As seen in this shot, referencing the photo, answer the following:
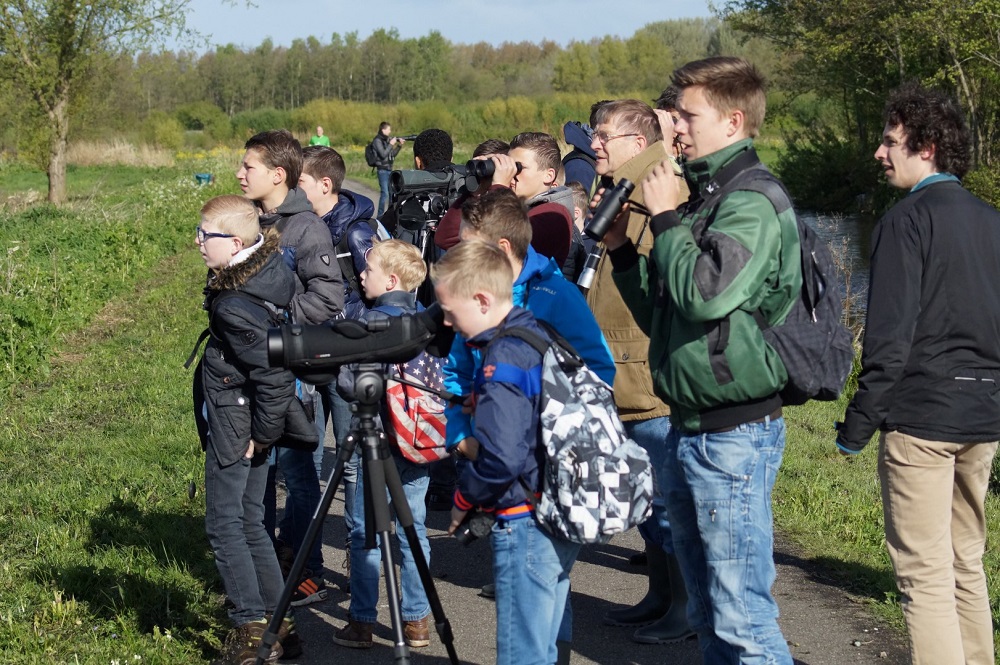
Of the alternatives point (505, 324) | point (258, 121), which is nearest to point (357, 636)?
point (505, 324)

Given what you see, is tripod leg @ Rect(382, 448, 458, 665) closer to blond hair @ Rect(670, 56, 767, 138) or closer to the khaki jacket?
the khaki jacket

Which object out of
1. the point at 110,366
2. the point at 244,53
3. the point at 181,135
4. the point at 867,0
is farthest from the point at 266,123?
the point at 110,366

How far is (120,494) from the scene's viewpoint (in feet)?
20.4

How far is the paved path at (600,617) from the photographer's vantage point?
430 centimetres

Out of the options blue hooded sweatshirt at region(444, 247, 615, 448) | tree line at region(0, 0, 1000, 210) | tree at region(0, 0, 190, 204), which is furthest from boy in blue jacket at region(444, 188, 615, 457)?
tree at region(0, 0, 190, 204)

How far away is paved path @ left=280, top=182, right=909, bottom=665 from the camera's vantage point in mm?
4297

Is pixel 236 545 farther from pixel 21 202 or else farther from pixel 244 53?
pixel 244 53

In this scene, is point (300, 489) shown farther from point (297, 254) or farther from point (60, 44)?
point (60, 44)

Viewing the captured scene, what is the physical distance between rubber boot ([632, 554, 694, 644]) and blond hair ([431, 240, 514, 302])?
5.86ft

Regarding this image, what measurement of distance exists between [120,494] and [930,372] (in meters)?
4.54

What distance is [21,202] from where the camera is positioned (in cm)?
2822

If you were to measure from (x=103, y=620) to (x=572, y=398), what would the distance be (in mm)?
2607

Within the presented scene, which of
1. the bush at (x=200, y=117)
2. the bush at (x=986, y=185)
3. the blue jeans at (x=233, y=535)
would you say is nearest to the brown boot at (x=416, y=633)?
the blue jeans at (x=233, y=535)

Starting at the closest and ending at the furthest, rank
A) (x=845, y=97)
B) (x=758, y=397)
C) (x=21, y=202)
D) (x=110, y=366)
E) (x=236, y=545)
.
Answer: (x=758, y=397) → (x=236, y=545) → (x=110, y=366) → (x=21, y=202) → (x=845, y=97)
